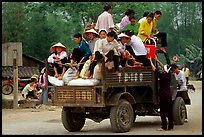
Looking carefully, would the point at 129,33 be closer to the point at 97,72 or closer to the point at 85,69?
the point at 85,69

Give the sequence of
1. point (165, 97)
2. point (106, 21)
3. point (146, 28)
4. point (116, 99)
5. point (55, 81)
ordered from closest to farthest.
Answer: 1. point (116, 99)
2. point (55, 81)
3. point (165, 97)
4. point (146, 28)
5. point (106, 21)

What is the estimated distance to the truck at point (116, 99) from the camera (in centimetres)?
1087

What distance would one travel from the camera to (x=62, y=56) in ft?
39.2

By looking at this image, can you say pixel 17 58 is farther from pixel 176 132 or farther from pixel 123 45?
pixel 176 132

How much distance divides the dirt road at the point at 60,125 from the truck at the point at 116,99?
0.32 meters

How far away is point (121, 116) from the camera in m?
11.3

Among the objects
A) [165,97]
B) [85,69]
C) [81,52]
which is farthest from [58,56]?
[165,97]

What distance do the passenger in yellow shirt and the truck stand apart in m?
0.49

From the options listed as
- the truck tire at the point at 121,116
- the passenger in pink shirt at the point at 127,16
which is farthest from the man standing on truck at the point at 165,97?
the passenger in pink shirt at the point at 127,16

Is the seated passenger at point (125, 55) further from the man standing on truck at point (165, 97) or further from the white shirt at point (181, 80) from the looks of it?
the white shirt at point (181, 80)

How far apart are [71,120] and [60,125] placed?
5.79 feet

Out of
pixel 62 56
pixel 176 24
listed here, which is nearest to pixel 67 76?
pixel 62 56

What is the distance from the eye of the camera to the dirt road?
11.7 m

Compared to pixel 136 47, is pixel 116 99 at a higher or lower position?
lower
